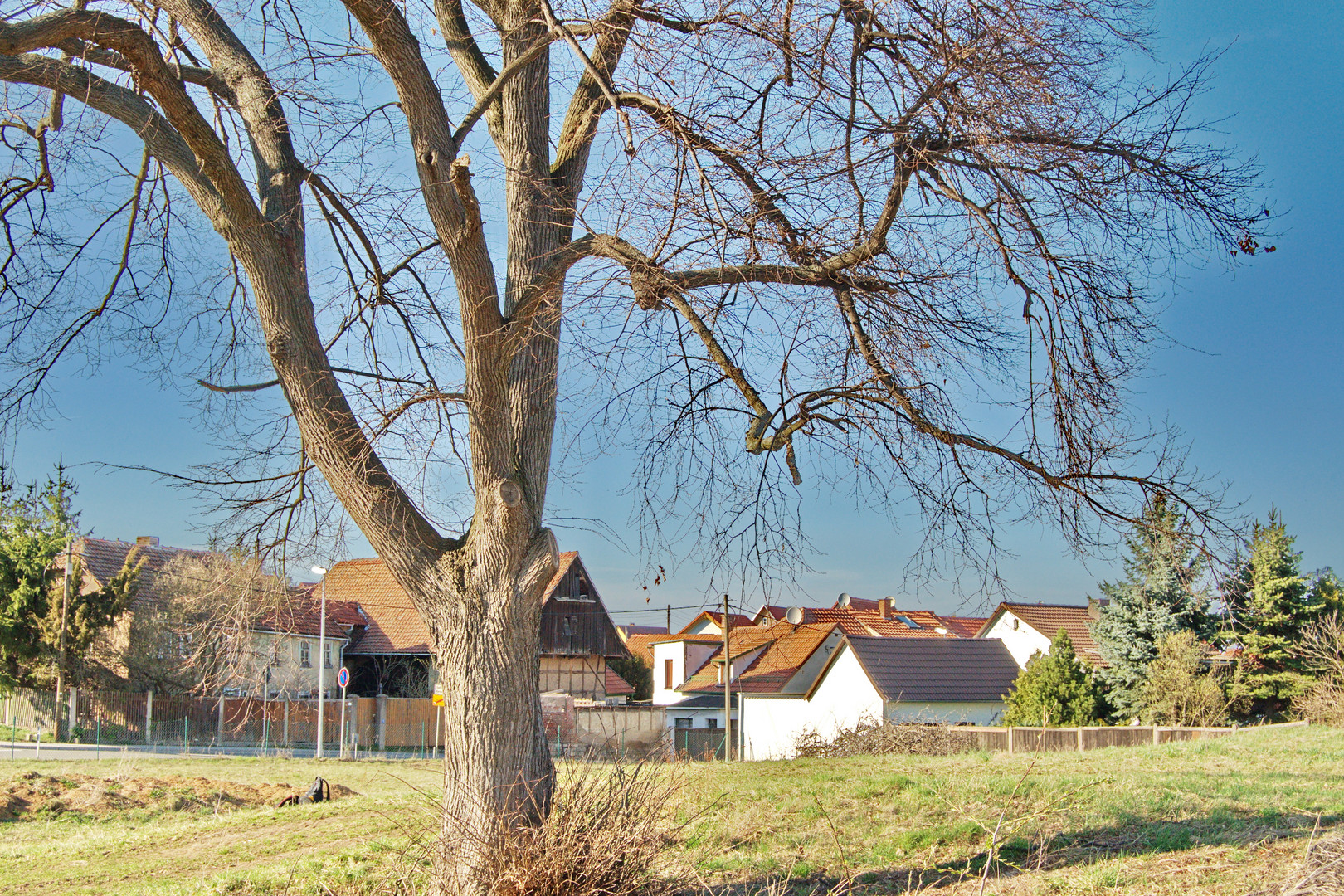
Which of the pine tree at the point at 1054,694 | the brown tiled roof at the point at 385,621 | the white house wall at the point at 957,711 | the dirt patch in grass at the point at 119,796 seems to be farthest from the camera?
the brown tiled roof at the point at 385,621

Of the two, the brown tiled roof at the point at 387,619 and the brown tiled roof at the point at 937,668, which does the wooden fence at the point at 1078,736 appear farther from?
the brown tiled roof at the point at 387,619

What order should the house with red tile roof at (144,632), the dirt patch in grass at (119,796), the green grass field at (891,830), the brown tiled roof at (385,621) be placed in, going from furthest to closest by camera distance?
the brown tiled roof at (385,621), the house with red tile roof at (144,632), the dirt patch in grass at (119,796), the green grass field at (891,830)

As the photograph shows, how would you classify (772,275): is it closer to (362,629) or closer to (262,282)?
(262,282)

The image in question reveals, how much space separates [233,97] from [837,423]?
14.9 ft

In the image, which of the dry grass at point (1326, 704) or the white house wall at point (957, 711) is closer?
the dry grass at point (1326, 704)

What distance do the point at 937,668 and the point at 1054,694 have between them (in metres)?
4.84

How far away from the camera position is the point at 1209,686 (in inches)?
874

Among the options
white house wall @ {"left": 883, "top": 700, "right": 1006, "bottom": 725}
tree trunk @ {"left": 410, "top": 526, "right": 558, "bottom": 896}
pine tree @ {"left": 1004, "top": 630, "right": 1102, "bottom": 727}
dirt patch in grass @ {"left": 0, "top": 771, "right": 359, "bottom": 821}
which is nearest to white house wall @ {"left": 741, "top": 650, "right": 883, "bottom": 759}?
white house wall @ {"left": 883, "top": 700, "right": 1006, "bottom": 725}

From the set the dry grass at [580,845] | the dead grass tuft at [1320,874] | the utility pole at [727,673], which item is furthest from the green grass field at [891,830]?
the utility pole at [727,673]

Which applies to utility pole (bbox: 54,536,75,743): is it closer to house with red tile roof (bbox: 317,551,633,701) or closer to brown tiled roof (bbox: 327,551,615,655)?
brown tiled roof (bbox: 327,551,615,655)

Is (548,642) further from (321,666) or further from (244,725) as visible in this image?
(321,666)

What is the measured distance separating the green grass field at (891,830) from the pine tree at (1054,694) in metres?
11.8

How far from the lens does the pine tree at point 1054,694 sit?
24.4m

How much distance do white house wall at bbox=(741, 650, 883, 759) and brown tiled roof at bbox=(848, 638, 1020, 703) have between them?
472 mm
